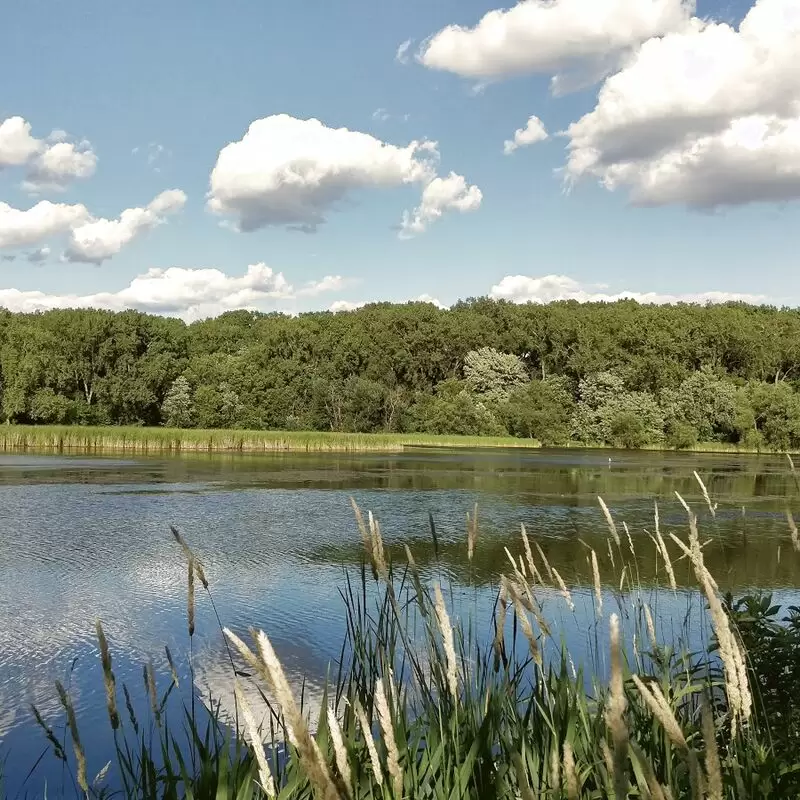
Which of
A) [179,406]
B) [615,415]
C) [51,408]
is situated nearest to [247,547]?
[51,408]

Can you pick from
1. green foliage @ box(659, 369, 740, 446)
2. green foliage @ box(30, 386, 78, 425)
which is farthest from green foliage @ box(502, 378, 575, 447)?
green foliage @ box(30, 386, 78, 425)

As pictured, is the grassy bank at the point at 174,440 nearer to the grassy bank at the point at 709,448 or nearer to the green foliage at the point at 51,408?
the green foliage at the point at 51,408

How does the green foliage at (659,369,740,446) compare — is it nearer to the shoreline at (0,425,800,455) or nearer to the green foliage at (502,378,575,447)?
the green foliage at (502,378,575,447)

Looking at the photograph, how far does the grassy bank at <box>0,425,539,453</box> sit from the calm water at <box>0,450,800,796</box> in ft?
28.1

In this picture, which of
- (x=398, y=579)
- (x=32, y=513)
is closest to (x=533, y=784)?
(x=398, y=579)

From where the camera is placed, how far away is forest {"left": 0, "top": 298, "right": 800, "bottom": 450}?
178 feet

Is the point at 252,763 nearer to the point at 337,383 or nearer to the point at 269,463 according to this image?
the point at 269,463

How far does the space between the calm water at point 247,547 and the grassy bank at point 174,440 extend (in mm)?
8558

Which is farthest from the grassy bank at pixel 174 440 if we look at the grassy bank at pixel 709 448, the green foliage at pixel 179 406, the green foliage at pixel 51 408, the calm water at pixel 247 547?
the grassy bank at pixel 709 448

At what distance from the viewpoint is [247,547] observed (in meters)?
12.6

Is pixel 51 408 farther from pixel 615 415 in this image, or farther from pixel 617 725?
pixel 617 725

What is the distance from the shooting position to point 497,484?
2430 centimetres

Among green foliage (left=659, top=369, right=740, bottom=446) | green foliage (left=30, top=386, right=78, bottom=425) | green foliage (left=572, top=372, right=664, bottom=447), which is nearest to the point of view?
green foliage (left=30, top=386, right=78, bottom=425)

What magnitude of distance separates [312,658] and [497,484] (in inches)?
702
